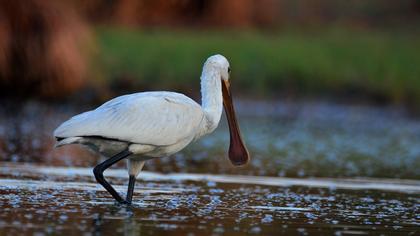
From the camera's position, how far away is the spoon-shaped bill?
12.2 metres

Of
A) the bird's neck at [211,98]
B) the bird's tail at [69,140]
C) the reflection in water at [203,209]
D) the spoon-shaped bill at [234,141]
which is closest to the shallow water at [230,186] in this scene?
the reflection in water at [203,209]

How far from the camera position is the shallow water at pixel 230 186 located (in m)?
9.80

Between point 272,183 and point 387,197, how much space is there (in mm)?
1671

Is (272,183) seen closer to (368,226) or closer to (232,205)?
(232,205)

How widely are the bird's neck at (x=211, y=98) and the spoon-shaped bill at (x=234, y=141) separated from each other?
0.39 metres

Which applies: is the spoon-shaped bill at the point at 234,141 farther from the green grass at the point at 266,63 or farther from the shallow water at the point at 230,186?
the green grass at the point at 266,63

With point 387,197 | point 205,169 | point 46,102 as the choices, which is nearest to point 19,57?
point 46,102

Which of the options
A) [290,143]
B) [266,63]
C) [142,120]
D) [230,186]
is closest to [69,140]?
[142,120]

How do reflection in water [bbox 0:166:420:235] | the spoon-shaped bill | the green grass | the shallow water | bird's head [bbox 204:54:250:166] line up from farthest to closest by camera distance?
the green grass, the spoon-shaped bill, bird's head [bbox 204:54:250:166], the shallow water, reflection in water [bbox 0:166:420:235]

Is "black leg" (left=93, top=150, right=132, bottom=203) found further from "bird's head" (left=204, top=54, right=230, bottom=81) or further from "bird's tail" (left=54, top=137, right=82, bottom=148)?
"bird's head" (left=204, top=54, right=230, bottom=81)

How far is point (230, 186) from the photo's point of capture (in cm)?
1330

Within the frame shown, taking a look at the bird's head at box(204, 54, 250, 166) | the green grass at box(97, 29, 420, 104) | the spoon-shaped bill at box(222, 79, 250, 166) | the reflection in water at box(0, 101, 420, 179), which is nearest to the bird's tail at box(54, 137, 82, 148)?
the bird's head at box(204, 54, 250, 166)

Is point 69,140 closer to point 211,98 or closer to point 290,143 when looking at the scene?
point 211,98

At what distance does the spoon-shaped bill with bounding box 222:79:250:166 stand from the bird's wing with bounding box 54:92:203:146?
2.83 ft
